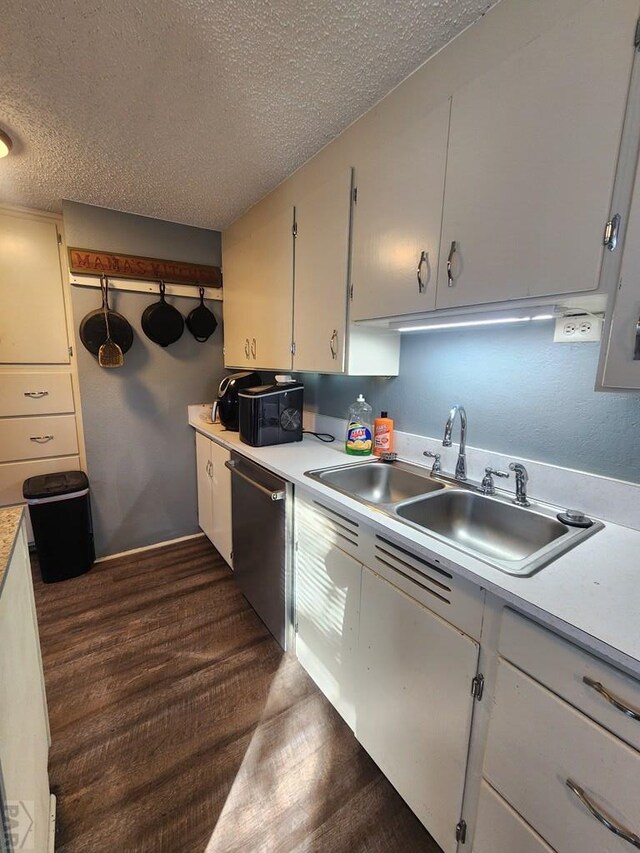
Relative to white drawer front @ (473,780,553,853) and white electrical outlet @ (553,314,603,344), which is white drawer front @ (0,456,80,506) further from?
white electrical outlet @ (553,314,603,344)

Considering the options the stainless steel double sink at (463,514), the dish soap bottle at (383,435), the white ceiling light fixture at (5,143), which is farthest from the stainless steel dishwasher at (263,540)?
the white ceiling light fixture at (5,143)

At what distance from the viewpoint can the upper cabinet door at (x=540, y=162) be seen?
2.57ft

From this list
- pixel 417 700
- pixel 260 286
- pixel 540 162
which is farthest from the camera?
pixel 260 286

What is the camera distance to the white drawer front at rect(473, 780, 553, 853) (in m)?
0.76

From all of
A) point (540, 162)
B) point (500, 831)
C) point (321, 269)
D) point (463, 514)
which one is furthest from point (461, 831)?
point (321, 269)

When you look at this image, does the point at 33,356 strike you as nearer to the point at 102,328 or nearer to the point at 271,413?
the point at 102,328

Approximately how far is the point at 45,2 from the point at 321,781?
2.44 meters

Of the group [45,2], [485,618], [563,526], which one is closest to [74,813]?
[485,618]

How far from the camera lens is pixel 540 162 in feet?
2.92

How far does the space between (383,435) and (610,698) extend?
1218 mm

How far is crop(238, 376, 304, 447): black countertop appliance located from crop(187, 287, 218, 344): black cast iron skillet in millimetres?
907

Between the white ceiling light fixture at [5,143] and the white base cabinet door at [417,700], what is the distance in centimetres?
224

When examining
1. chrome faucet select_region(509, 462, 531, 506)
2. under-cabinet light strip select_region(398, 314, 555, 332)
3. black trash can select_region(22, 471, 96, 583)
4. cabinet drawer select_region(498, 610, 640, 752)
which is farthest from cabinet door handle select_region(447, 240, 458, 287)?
black trash can select_region(22, 471, 96, 583)

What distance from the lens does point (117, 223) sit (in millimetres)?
2273
